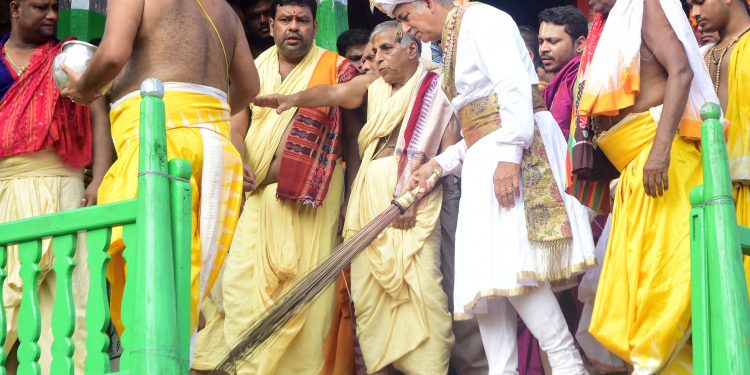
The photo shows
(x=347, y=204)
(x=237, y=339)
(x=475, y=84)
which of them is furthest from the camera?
(x=347, y=204)

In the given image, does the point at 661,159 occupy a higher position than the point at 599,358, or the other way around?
the point at 661,159

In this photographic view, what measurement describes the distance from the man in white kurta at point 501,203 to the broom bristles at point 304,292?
50 centimetres

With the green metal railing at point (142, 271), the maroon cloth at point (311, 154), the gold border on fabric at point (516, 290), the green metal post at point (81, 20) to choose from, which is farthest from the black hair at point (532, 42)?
the green metal railing at point (142, 271)

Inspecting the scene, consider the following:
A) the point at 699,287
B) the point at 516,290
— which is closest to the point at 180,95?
the point at 516,290

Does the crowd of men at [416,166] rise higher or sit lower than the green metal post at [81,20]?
lower

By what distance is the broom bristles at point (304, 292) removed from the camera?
17.1 ft

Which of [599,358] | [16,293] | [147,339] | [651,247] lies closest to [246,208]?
[16,293]

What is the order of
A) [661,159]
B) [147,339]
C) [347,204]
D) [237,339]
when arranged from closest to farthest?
[147,339], [661,159], [237,339], [347,204]

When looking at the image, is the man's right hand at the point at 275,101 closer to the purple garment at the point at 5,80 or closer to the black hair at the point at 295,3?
the black hair at the point at 295,3

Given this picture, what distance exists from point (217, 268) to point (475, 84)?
153 centimetres

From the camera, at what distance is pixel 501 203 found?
530 cm

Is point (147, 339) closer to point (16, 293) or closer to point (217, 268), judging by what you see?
point (217, 268)

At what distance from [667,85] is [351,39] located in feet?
9.49

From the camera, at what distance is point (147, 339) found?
11.9 feet
